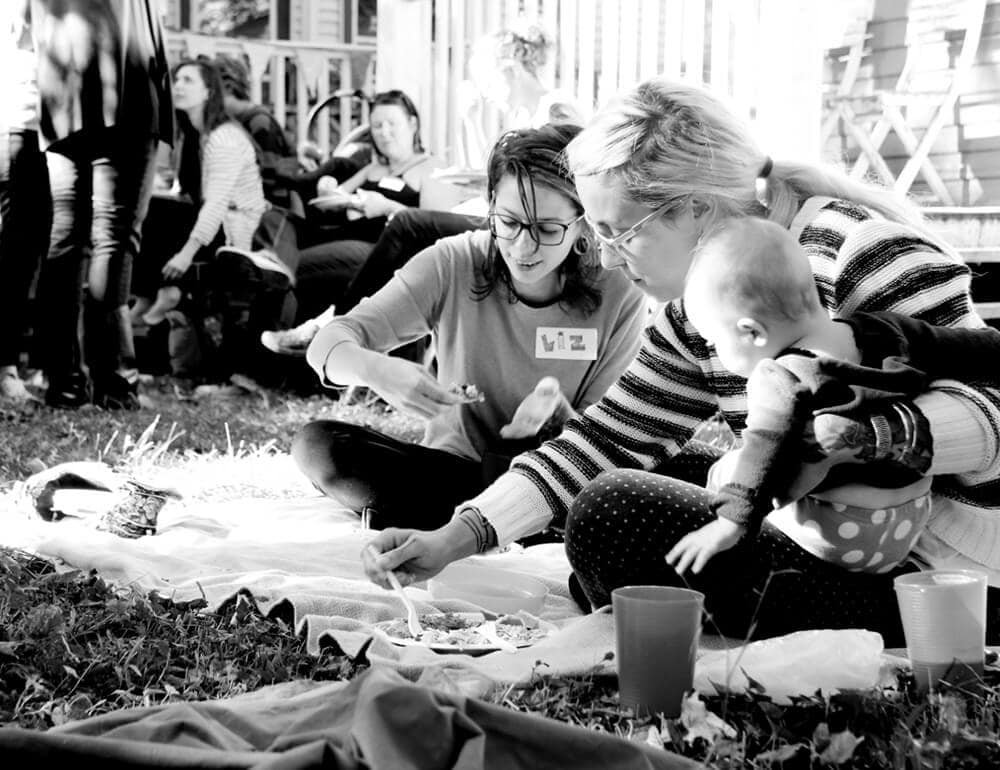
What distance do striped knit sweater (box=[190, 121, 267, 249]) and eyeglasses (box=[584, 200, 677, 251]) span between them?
5.43 metres

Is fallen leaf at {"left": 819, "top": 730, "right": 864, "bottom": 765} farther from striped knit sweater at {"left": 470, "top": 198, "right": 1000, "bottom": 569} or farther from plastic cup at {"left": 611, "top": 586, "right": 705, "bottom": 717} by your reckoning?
striped knit sweater at {"left": 470, "top": 198, "right": 1000, "bottom": 569}

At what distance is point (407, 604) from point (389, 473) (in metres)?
1.06

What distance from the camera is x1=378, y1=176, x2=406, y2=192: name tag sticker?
25.0 feet

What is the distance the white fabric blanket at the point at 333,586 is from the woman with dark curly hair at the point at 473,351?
0.19m

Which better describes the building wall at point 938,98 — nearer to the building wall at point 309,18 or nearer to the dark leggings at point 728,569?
the building wall at point 309,18

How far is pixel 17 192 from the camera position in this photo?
6004mm

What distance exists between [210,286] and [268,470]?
3260mm

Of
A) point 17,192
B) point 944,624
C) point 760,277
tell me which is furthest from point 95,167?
point 944,624

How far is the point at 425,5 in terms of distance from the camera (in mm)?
8375

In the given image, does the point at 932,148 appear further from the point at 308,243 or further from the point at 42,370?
the point at 42,370

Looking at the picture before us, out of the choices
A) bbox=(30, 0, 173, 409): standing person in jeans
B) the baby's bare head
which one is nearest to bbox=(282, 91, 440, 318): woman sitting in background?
bbox=(30, 0, 173, 409): standing person in jeans

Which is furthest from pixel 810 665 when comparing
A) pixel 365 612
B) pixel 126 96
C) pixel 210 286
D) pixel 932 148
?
pixel 932 148

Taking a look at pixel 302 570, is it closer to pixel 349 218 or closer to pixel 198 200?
pixel 349 218

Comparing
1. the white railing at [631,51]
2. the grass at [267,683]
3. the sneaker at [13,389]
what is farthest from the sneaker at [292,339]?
the grass at [267,683]
